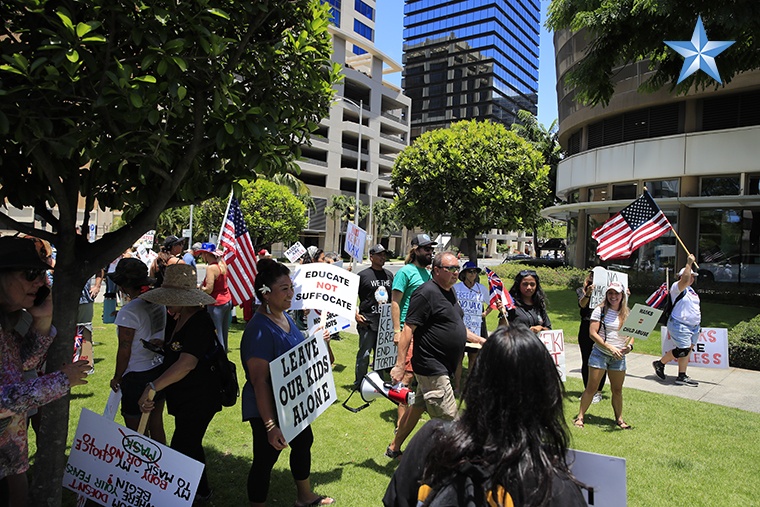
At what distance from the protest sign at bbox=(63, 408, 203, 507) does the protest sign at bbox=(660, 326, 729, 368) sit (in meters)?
8.31

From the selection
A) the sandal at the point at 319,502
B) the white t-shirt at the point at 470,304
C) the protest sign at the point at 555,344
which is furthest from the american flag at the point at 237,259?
the protest sign at the point at 555,344

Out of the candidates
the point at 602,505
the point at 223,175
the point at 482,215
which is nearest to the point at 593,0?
the point at 482,215

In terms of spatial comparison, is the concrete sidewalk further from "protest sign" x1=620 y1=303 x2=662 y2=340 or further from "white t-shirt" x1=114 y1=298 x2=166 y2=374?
"white t-shirt" x1=114 y1=298 x2=166 y2=374

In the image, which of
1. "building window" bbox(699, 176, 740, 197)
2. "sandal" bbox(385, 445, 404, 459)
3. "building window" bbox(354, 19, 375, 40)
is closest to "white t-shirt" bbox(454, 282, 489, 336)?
"sandal" bbox(385, 445, 404, 459)

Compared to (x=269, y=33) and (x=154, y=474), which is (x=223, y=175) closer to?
(x=269, y=33)

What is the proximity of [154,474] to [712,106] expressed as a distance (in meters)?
23.6

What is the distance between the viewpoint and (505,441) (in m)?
1.73

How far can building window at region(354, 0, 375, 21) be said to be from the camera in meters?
68.2

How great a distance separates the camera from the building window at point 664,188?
70.8ft

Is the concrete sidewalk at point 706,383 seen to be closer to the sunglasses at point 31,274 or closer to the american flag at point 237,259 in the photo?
the american flag at point 237,259

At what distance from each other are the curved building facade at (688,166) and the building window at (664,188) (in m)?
0.04

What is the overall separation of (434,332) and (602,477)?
266cm

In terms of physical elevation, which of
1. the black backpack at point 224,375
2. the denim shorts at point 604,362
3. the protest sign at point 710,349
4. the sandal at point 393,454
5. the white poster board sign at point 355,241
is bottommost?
the sandal at point 393,454

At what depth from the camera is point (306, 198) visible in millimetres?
57344
